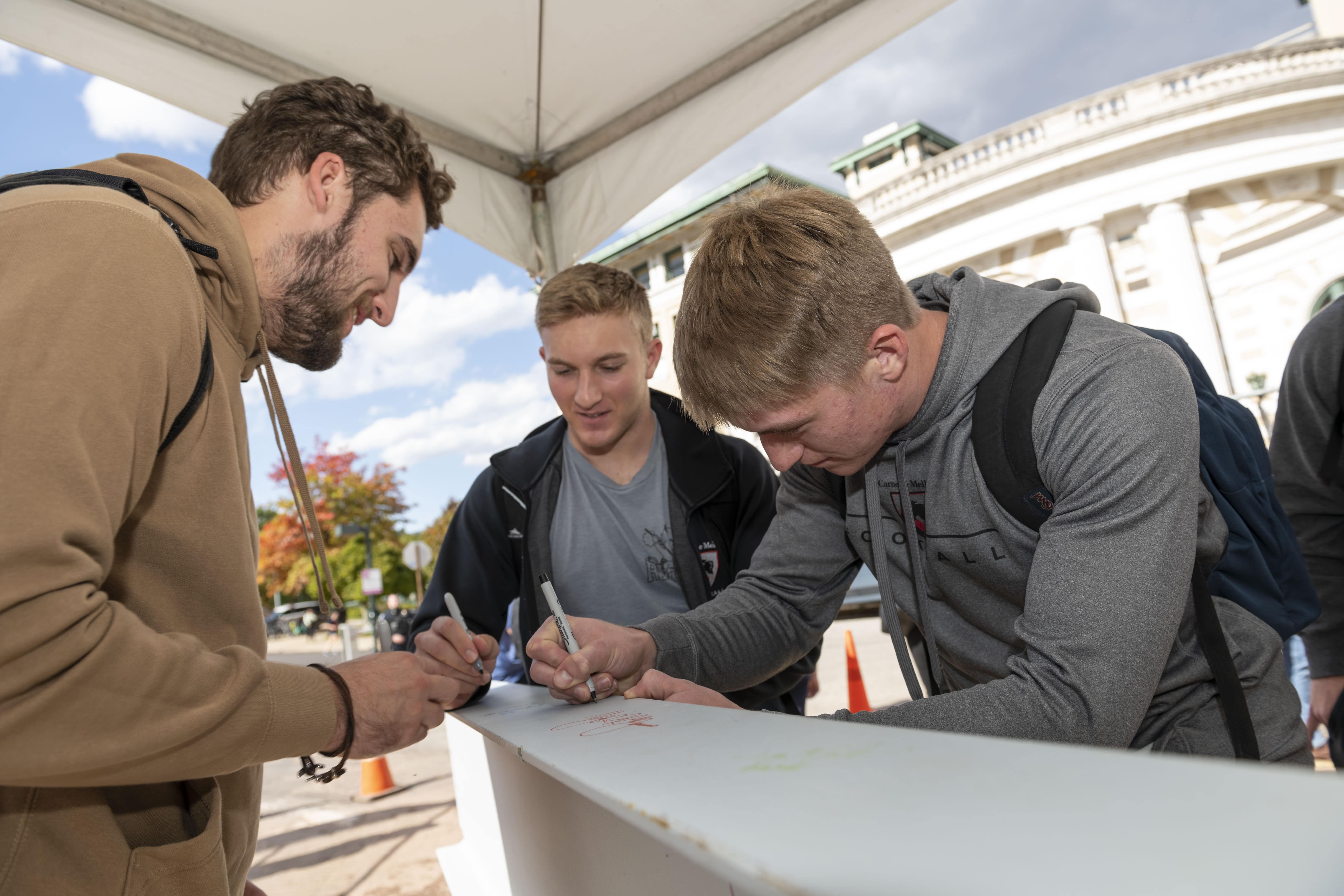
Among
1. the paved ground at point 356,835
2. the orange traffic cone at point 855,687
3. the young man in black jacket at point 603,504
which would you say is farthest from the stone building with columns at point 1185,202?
the young man in black jacket at point 603,504

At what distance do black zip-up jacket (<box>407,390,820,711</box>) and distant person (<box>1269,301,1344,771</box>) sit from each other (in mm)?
1485

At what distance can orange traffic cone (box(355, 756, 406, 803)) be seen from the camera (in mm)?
5699

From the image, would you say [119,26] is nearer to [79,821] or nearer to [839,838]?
[79,821]

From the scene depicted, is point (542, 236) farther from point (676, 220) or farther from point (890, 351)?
point (676, 220)

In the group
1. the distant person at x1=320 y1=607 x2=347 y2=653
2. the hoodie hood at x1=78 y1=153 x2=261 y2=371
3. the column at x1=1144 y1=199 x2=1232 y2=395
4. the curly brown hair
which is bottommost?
the distant person at x1=320 y1=607 x2=347 y2=653

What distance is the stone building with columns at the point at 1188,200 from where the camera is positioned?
52.7 feet

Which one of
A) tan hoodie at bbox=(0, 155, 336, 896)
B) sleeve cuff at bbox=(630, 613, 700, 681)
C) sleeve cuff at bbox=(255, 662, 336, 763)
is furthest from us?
sleeve cuff at bbox=(630, 613, 700, 681)

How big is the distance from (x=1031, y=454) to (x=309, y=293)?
151 centimetres

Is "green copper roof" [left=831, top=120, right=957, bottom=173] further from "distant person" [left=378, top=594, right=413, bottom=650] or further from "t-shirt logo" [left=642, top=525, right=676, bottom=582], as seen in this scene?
"t-shirt logo" [left=642, top=525, right=676, bottom=582]

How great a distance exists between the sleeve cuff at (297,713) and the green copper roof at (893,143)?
88.7ft

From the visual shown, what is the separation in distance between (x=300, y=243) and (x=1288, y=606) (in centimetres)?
209

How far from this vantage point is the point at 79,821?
1044mm

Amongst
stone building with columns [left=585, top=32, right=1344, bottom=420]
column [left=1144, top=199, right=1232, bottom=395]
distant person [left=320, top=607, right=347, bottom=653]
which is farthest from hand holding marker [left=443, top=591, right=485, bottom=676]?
distant person [left=320, top=607, right=347, bottom=653]
